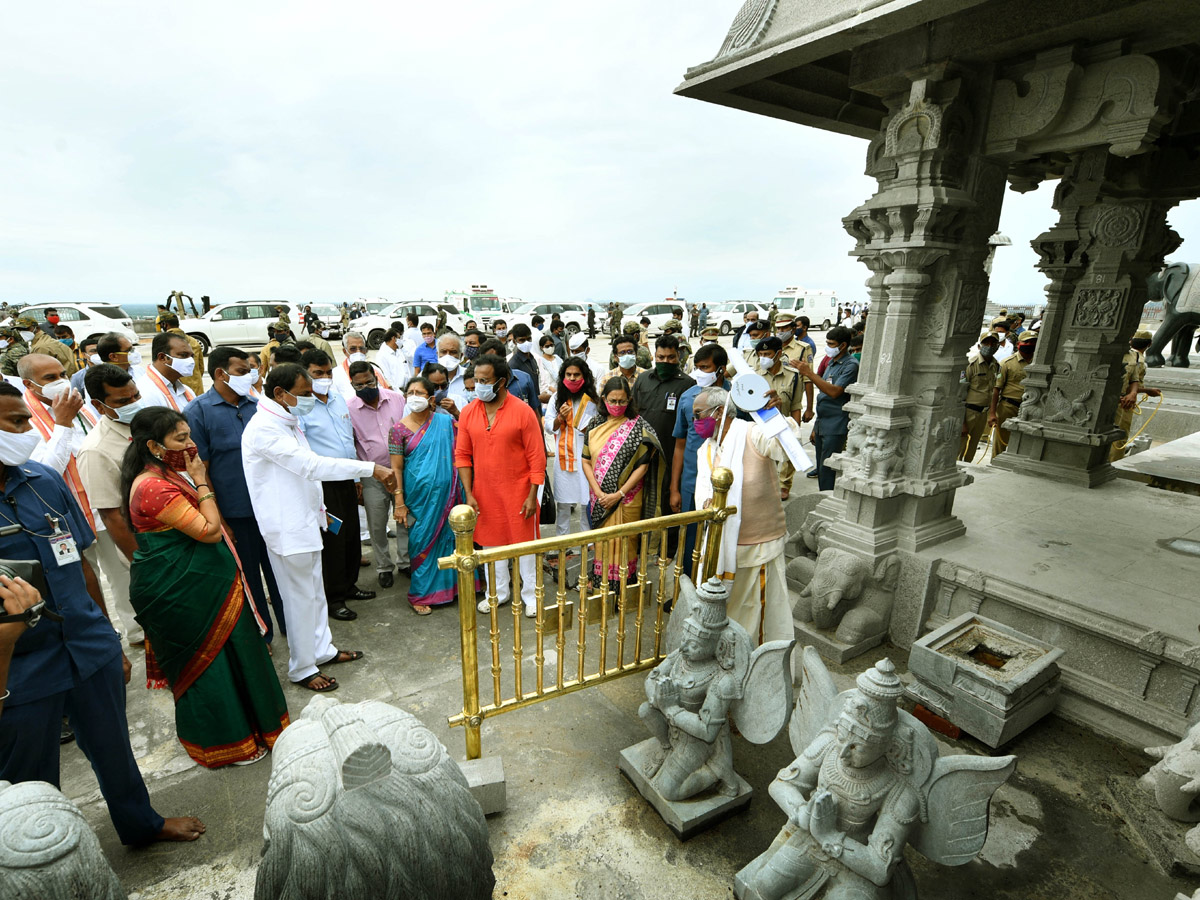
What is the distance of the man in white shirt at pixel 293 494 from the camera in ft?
9.91

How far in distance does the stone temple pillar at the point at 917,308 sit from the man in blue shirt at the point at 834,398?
1687 millimetres

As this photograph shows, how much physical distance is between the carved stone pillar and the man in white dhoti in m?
3.83

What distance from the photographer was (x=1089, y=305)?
5.01m

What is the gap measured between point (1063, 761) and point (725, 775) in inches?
72.1

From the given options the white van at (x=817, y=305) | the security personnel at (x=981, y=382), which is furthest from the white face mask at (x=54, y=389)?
the white van at (x=817, y=305)

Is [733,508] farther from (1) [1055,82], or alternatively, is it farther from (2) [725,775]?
(1) [1055,82]

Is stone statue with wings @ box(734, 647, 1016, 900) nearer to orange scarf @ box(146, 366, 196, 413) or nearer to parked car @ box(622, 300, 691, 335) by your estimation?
orange scarf @ box(146, 366, 196, 413)

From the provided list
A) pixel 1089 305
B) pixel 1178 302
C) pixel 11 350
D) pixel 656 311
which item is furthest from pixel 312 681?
pixel 656 311

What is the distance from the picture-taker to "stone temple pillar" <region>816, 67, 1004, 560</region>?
11.0 ft

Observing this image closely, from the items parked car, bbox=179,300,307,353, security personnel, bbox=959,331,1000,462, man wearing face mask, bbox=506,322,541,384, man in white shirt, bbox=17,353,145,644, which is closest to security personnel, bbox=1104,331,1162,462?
security personnel, bbox=959,331,1000,462

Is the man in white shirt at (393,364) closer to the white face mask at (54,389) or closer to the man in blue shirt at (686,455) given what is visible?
the white face mask at (54,389)

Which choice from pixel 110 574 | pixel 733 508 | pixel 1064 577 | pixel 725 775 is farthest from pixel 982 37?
pixel 110 574

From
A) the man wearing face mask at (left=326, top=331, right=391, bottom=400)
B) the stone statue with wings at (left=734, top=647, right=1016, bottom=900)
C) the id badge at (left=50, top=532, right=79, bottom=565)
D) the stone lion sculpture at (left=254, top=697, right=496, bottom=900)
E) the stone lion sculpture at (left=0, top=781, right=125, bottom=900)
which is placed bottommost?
the stone statue with wings at (left=734, top=647, right=1016, bottom=900)

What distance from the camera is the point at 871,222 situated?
362 centimetres
